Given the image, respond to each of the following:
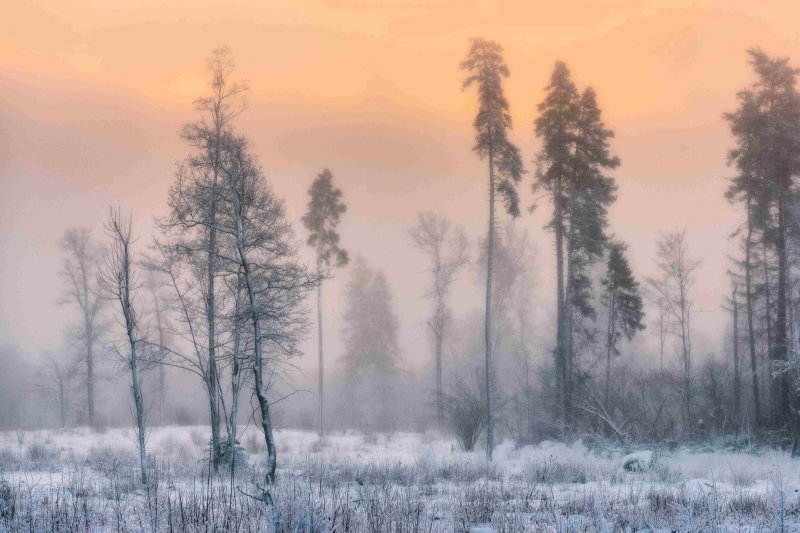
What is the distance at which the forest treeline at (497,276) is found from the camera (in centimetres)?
1639

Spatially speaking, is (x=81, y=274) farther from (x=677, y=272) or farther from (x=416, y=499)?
(x=416, y=499)

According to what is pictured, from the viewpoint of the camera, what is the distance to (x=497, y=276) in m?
43.2

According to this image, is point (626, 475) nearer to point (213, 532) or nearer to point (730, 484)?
point (730, 484)

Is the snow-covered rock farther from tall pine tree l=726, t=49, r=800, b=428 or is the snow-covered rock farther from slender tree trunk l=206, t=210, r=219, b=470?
slender tree trunk l=206, t=210, r=219, b=470

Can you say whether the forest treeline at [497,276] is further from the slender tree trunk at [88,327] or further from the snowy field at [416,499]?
the snowy field at [416,499]

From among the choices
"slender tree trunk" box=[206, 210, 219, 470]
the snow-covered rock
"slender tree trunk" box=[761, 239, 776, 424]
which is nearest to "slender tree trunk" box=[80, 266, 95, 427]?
"slender tree trunk" box=[206, 210, 219, 470]

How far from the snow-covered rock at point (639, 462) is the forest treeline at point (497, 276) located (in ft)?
13.3

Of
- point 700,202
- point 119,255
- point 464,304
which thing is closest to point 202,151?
point 119,255

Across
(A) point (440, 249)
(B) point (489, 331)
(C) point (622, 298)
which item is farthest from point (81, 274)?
(C) point (622, 298)

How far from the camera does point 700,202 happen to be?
140750 mm

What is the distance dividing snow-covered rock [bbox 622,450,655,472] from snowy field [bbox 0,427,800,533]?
15 centimetres

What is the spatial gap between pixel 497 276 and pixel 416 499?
3370 centimetres

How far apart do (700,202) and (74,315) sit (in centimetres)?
13004

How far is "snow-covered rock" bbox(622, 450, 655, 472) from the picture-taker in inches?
675
